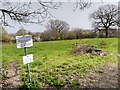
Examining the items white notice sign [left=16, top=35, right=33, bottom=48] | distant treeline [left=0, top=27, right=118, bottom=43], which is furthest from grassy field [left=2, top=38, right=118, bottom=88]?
white notice sign [left=16, top=35, right=33, bottom=48]

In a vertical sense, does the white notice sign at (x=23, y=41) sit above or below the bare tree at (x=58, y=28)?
below

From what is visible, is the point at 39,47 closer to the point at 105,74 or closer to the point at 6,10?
the point at 105,74

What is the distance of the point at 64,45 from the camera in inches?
464

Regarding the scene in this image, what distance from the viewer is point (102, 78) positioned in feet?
21.5

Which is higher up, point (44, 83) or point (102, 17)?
point (102, 17)

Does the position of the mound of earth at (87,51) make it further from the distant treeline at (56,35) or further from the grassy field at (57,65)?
the distant treeline at (56,35)

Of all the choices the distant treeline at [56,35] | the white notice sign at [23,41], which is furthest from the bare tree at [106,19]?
the white notice sign at [23,41]

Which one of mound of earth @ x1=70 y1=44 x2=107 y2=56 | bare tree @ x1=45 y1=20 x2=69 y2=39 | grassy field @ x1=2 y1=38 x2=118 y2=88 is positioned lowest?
grassy field @ x1=2 y1=38 x2=118 y2=88

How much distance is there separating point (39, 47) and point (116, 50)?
10.7ft

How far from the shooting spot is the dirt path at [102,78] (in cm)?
613

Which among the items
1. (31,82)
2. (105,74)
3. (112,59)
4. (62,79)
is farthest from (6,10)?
(112,59)

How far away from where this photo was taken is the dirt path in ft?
20.1

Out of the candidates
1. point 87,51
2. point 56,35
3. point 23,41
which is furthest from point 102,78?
point 87,51

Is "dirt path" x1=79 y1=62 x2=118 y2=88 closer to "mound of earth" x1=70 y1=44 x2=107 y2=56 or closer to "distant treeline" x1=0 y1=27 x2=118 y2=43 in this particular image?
"distant treeline" x1=0 y1=27 x2=118 y2=43
